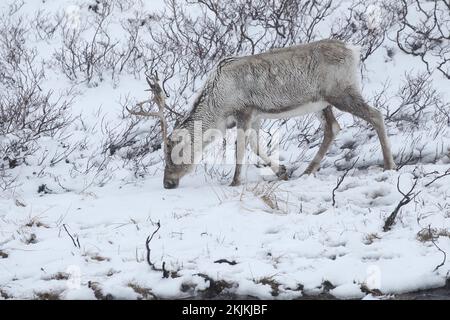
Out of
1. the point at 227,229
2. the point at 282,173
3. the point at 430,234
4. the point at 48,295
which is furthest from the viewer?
the point at 282,173

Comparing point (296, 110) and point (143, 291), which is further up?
point (296, 110)

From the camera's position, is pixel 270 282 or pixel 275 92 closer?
pixel 270 282

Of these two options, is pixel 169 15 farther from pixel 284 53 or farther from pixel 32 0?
pixel 284 53

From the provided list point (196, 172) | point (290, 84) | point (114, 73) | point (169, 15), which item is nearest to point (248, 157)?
point (196, 172)

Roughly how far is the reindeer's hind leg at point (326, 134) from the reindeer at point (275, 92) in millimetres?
346

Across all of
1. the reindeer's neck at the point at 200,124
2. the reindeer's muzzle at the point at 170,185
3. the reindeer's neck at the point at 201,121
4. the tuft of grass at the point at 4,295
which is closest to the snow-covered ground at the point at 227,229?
the tuft of grass at the point at 4,295

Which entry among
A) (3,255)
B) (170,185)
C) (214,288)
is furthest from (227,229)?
(170,185)

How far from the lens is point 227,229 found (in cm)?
575

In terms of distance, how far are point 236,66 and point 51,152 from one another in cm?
278

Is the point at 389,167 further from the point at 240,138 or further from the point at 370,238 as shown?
the point at 370,238

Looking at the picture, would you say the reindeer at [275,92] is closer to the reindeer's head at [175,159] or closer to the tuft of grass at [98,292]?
the reindeer's head at [175,159]

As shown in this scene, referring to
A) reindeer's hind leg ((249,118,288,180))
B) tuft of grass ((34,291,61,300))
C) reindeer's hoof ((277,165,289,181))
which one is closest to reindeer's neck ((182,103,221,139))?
reindeer's hind leg ((249,118,288,180))

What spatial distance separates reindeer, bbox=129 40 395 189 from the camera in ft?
24.6

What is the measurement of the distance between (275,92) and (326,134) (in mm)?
896
